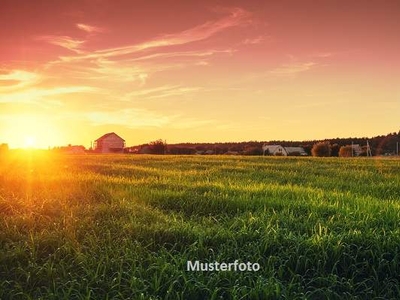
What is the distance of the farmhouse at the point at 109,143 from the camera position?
95.5 m

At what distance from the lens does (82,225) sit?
7.47m

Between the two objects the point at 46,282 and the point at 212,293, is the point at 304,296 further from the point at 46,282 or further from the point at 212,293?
the point at 46,282

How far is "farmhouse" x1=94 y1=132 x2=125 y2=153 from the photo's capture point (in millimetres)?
95481

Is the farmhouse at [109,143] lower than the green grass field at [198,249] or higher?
higher

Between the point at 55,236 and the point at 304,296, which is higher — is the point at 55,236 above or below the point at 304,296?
above

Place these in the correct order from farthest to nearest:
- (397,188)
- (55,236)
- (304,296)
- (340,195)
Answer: (397,188) → (340,195) → (55,236) → (304,296)

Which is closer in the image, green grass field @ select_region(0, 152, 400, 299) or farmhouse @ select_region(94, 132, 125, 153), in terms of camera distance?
green grass field @ select_region(0, 152, 400, 299)

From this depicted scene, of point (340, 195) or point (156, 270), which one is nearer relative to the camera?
point (156, 270)

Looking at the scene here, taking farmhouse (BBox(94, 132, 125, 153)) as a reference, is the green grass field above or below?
below

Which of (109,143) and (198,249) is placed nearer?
(198,249)

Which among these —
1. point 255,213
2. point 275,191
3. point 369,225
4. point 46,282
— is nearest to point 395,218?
point 369,225

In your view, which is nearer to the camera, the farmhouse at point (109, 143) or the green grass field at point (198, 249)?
the green grass field at point (198, 249)

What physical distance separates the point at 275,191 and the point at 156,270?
5.89 meters

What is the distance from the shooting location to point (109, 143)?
9750 cm
